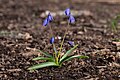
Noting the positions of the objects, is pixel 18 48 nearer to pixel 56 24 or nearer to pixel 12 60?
pixel 12 60

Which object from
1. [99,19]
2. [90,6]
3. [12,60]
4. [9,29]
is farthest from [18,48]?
[90,6]

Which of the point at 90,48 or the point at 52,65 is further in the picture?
the point at 90,48

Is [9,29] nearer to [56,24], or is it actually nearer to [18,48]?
[56,24]

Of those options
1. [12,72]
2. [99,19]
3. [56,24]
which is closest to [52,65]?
[12,72]

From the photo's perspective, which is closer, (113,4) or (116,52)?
(116,52)

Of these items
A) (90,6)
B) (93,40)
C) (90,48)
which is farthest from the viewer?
(90,6)

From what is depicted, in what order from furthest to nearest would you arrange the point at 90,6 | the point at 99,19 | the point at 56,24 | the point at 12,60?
the point at 90,6
the point at 99,19
the point at 56,24
the point at 12,60
